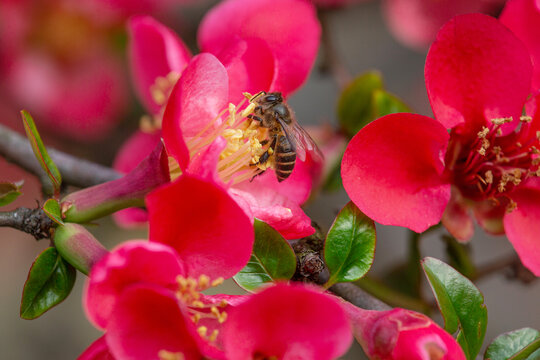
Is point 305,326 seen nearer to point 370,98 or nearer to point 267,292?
point 267,292

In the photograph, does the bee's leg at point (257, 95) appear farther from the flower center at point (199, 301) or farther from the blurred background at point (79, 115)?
the blurred background at point (79, 115)

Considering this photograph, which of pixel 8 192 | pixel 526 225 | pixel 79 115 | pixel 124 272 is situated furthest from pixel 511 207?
pixel 79 115

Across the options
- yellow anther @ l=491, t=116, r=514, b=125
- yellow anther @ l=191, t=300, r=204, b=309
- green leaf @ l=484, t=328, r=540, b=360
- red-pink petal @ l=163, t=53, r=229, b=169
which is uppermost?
red-pink petal @ l=163, t=53, r=229, b=169

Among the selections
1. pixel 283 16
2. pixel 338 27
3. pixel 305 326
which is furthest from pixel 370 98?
pixel 338 27

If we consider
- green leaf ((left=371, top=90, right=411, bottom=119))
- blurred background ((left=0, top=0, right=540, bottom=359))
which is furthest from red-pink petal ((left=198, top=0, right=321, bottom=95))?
blurred background ((left=0, top=0, right=540, bottom=359))

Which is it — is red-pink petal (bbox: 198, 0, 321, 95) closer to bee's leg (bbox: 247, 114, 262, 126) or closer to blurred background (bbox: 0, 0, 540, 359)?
bee's leg (bbox: 247, 114, 262, 126)

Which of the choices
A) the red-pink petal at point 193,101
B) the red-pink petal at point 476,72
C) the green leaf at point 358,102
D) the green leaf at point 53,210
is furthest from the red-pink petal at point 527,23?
the green leaf at point 53,210

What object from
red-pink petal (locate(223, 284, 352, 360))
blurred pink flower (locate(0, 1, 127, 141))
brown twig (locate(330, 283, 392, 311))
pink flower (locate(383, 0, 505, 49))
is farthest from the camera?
blurred pink flower (locate(0, 1, 127, 141))

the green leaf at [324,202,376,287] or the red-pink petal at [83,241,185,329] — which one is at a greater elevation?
the red-pink petal at [83,241,185,329]
